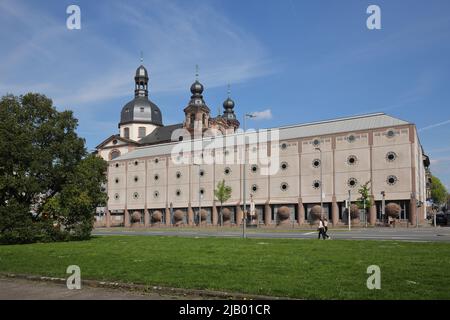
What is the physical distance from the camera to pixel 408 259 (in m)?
15.2

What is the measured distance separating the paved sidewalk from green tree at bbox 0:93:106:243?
57.9 ft

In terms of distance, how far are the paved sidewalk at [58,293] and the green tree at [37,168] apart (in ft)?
57.9

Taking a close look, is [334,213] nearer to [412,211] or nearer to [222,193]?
[412,211]

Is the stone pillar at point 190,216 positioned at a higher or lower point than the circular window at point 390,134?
lower

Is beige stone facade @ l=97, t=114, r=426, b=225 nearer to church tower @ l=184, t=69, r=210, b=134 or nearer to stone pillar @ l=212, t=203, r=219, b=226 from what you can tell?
stone pillar @ l=212, t=203, r=219, b=226

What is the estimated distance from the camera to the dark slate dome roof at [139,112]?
345ft

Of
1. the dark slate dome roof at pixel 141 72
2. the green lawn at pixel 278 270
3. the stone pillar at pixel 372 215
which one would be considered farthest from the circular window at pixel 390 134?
the dark slate dome roof at pixel 141 72

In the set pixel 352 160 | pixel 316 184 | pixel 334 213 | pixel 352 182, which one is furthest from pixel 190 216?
pixel 352 160

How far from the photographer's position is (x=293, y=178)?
6050 centimetres

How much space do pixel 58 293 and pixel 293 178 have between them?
5136cm

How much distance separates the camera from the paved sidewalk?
10.3 metres

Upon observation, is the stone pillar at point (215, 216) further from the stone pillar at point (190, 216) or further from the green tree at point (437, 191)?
the green tree at point (437, 191)
